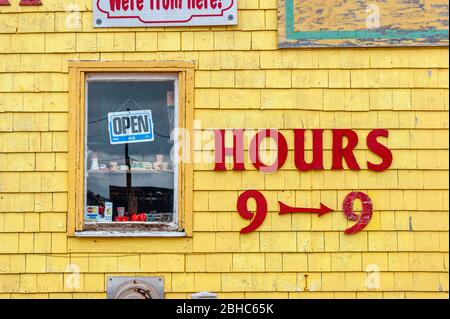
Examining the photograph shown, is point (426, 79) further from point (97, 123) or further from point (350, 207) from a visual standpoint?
point (97, 123)

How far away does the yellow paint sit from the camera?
8594 mm

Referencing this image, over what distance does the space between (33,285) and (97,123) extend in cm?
155

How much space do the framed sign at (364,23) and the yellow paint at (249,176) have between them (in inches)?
3.6

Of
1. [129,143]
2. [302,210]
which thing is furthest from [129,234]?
[302,210]

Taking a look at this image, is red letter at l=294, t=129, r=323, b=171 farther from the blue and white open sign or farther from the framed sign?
the blue and white open sign

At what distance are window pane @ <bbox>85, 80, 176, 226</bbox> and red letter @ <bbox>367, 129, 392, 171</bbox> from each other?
178 centimetres

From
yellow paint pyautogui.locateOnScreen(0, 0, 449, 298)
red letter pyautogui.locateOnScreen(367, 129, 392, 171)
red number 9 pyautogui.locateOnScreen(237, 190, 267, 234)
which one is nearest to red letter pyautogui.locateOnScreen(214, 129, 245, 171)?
yellow paint pyautogui.locateOnScreen(0, 0, 449, 298)

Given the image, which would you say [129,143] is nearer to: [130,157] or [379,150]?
[130,157]

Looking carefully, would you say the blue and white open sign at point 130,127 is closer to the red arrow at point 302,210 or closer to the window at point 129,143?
the window at point 129,143

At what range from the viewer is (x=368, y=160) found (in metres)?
8.62

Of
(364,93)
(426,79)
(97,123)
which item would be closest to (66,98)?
(97,123)

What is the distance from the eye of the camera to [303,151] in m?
8.64

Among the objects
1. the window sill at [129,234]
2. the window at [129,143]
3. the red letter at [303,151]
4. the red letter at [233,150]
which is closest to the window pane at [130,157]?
the window at [129,143]

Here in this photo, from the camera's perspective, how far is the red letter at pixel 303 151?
Result: 8625 millimetres
